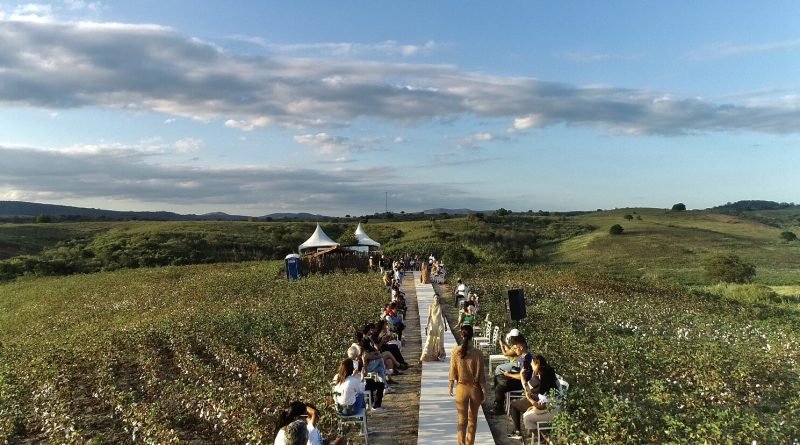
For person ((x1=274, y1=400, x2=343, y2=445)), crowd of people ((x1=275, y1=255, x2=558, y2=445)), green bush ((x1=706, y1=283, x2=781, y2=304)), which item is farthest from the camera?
green bush ((x1=706, y1=283, x2=781, y2=304))

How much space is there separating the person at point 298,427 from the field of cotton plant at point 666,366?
9.83 ft

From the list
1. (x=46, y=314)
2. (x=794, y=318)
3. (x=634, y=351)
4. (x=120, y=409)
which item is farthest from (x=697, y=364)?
(x=46, y=314)

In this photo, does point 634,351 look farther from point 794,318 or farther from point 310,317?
point 794,318

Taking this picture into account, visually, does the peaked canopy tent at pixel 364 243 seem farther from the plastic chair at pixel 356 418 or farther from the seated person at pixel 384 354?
the plastic chair at pixel 356 418

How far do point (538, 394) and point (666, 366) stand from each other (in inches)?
203

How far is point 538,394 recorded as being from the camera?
27.2ft

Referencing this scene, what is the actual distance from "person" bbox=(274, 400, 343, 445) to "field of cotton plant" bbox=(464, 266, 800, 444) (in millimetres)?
2996

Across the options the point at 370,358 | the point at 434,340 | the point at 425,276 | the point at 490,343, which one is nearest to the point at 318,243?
the point at 425,276

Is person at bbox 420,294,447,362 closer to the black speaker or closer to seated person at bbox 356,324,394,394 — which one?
the black speaker

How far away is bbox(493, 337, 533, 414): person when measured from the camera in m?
8.80

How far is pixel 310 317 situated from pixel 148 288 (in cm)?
1894

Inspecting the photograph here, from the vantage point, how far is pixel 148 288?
3341cm

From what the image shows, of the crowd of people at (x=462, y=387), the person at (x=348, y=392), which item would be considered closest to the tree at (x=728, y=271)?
the crowd of people at (x=462, y=387)

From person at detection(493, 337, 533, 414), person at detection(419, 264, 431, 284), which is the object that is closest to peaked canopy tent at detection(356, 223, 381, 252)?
person at detection(419, 264, 431, 284)
